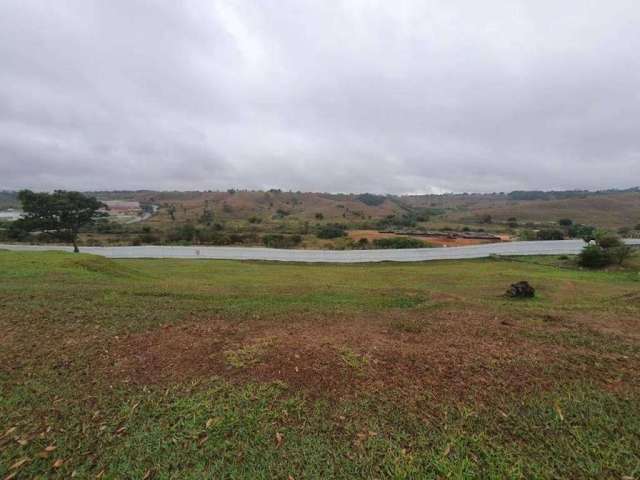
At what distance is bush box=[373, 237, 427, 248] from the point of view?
41156 millimetres

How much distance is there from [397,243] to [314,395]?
A: 4019 cm

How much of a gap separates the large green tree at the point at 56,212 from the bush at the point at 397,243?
37.3m

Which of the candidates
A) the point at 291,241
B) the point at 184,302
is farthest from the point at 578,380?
the point at 291,241

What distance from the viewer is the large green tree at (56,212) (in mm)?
30141

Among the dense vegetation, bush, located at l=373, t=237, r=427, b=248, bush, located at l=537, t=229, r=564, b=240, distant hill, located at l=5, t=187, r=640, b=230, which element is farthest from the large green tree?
bush, located at l=537, t=229, r=564, b=240

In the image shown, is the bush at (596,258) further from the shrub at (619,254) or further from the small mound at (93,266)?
the small mound at (93,266)

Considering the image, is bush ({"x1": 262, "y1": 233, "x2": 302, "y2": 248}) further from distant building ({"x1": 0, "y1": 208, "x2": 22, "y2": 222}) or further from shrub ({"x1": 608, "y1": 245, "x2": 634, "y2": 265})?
distant building ({"x1": 0, "y1": 208, "x2": 22, "y2": 222})

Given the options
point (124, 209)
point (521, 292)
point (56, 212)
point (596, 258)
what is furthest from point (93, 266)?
point (124, 209)

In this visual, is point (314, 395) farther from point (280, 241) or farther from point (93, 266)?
point (280, 241)

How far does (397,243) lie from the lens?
41.8 metres

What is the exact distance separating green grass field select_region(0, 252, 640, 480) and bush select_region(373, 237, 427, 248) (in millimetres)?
35584

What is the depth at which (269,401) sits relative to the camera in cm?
325

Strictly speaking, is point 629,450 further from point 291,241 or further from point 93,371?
point 291,241

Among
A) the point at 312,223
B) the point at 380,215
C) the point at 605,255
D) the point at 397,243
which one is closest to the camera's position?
the point at 605,255
